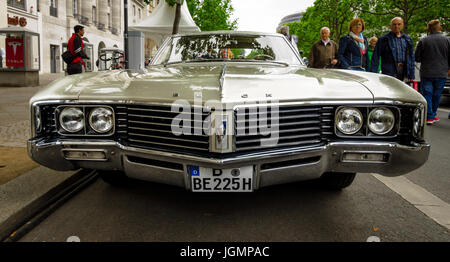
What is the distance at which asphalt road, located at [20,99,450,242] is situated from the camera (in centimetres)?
232

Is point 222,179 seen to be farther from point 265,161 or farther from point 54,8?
point 54,8

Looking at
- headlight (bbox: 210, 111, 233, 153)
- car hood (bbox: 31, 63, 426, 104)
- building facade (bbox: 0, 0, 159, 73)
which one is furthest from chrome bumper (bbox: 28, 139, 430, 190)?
building facade (bbox: 0, 0, 159, 73)

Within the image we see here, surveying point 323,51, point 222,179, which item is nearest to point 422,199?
point 222,179

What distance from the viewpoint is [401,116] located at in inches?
92.4

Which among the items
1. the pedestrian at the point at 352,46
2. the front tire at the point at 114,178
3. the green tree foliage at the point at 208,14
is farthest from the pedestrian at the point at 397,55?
the green tree foliage at the point at 208,14

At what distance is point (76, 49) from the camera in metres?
8.80

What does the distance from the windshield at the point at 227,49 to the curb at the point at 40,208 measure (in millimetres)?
1431

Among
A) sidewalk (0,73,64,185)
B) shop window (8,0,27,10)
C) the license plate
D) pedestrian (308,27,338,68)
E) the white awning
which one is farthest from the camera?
shop window (8,0,27,10)

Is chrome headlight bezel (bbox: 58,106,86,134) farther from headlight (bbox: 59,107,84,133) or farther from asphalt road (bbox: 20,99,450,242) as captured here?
asphalt road (bbox: 20,99,450,242)

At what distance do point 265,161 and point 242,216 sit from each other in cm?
60

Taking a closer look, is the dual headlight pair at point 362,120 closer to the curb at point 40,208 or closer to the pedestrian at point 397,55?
the curb at point 40,208

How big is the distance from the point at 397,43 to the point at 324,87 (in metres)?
4.63

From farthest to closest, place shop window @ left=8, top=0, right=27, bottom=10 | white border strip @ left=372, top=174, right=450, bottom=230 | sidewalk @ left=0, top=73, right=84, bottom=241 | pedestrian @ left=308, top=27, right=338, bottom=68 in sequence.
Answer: shop window @ left=8, top=0, right=27, bottom=10, pedestrian @ left=308, top=27, right=338, bottom=68, white border strip @ left=372, top=174, right=450, bottom=230, sidewalk @ left=0, top=73, right=84, bottom=241

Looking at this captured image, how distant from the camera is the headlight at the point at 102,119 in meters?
2.34
